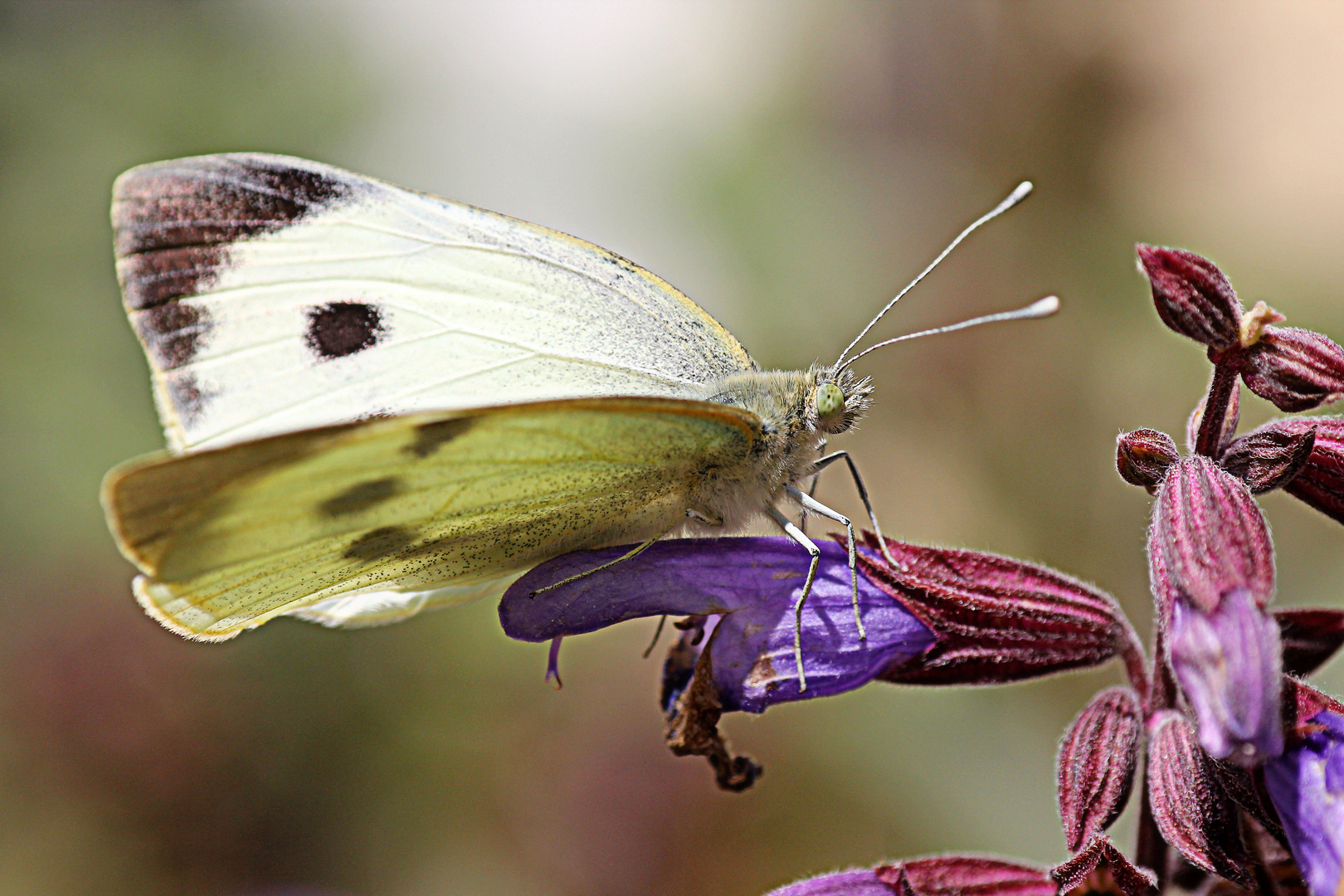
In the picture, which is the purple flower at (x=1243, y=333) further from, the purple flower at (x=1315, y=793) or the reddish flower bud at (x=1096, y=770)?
the reddish flower bud at (x=1096, y=770)

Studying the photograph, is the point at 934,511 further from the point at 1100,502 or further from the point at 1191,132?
the point at 1191,132

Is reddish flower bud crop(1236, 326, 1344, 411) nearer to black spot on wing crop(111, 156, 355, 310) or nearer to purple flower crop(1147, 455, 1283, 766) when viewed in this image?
purple flower crop(1147, 455, 1283, 766)

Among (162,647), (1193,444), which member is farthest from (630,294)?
(162,647)

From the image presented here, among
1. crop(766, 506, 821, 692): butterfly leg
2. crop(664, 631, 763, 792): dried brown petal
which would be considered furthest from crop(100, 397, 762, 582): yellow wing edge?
crop(664, 631, 763, 792): dried brown petal

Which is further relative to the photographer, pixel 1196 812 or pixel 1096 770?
pixel 1096 770

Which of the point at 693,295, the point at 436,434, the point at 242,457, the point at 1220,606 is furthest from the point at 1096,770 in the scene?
the point at 693,295

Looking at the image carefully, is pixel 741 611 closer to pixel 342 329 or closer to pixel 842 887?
pixel 842 887
